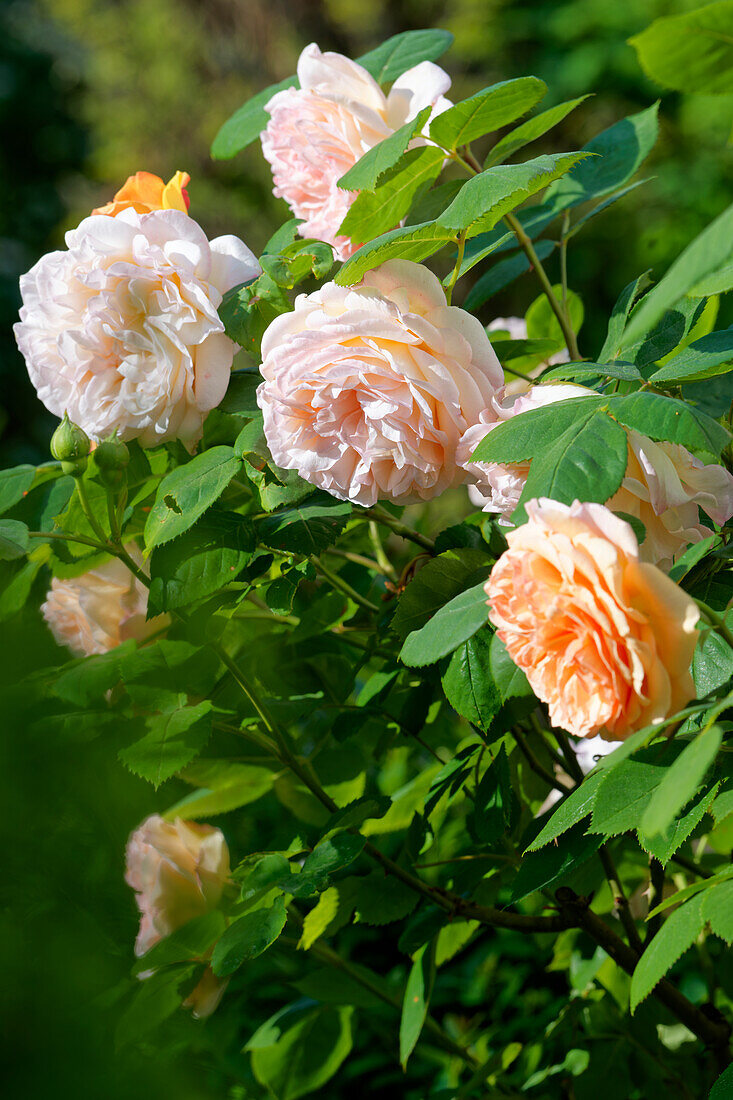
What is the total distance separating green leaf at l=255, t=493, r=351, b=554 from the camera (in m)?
0.50

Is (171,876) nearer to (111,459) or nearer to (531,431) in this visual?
(111,459)

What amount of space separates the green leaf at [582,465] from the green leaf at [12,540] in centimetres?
25

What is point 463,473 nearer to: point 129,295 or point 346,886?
point 129,295

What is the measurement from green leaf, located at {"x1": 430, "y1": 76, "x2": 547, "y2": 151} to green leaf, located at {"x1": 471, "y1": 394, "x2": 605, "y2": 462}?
0.54 ft

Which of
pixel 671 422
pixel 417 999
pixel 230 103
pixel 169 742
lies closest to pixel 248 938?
Result: pixel 169 742

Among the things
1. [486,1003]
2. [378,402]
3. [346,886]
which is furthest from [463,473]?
[486,1003]

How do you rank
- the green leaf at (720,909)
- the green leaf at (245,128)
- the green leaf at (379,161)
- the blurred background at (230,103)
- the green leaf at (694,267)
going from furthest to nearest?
the blurred background at (230,103), the green leaf at (245,128), the green leaf at (379,161), the green leaf at (720,909), the green leaf at (694,267)

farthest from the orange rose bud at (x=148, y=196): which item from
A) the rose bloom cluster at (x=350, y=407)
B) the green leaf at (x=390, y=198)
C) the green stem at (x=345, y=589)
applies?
the green stem at (x=345, y=589)

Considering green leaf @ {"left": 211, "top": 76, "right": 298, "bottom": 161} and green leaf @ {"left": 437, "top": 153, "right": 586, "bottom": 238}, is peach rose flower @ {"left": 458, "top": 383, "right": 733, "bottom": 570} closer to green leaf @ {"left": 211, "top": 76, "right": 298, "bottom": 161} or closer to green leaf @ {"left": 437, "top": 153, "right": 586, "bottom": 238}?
green leaf @ {"left": 437, "top": 153, "right": 586, "bottom": 238}

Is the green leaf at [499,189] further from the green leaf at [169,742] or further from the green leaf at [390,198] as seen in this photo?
the green leaf at [169,742]

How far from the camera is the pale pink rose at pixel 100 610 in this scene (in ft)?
2.07

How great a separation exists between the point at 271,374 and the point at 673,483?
189 millimetres

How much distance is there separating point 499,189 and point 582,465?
137 mm

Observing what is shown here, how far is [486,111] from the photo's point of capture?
486 mm
